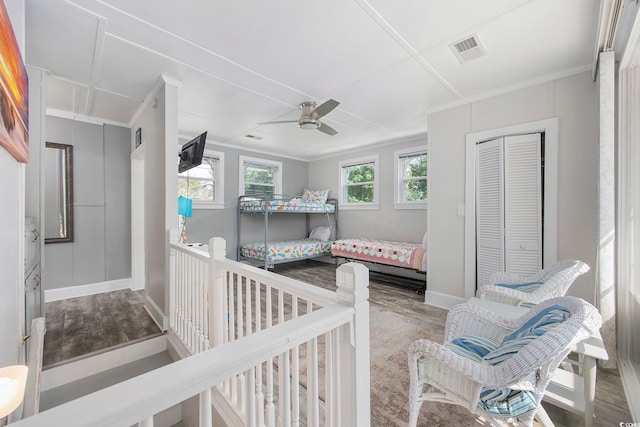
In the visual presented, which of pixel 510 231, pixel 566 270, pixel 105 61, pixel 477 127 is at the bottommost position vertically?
pixel 566 270

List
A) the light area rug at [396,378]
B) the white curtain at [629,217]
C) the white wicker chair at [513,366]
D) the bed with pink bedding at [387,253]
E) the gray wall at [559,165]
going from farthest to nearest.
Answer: the bed with pink bedding at [387,253] < the gray wall at [559,165] < the white curtain at [629,217] < the light area rug at [396,378] < the white wicker chair at [513,366]

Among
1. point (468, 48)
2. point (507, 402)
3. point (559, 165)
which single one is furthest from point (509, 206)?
point (507, 402)

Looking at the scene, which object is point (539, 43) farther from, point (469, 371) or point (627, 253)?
point (469, 371)

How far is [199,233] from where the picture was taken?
4707 mm

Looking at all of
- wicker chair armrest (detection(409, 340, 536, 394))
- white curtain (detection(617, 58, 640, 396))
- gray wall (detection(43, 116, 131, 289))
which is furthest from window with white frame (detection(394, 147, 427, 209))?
gray wall (detection(43, 116, 131, 289))

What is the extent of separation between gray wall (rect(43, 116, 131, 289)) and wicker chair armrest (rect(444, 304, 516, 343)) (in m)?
4.09

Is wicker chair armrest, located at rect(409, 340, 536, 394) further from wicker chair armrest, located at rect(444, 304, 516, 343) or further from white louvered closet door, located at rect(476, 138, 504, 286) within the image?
white louvered closet door, located at rect(476, 138, 504, 286)

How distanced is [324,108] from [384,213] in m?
2.83

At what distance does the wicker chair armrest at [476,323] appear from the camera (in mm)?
1542

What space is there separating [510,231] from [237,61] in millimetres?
3034

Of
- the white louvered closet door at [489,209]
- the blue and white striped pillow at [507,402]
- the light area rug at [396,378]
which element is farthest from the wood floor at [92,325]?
the white louvered closet door at [489,209]

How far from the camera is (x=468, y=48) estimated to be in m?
2.04

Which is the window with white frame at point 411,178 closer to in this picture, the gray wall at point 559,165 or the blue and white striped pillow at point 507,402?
the gray wall at point 559,165

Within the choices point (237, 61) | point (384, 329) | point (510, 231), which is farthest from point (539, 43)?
point (384, 329)
